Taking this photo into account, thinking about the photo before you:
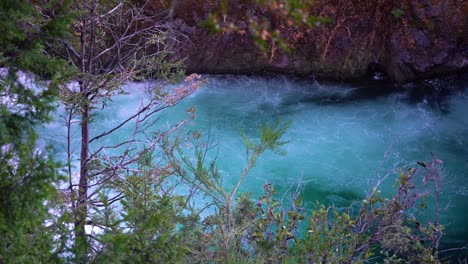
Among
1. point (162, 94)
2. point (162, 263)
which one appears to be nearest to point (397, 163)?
point (162, 94)

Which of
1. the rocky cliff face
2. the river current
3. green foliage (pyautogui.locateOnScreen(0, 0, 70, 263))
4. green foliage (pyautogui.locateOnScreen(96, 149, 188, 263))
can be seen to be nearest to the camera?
green foliage (pyautogui.locateOnScreen(0, 0, 70, 263))

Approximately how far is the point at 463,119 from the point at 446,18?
2.43 m

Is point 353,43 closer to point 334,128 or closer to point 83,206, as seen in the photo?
point 334,128

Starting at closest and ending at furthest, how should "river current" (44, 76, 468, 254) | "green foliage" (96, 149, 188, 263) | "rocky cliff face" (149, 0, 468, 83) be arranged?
"green foliage" (96, 149, 188, 263) < "river current" (44, 76, 468, 254) < "rocky cliff face" (149, 0, 468, 83)

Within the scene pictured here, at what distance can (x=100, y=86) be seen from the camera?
4.82 meters

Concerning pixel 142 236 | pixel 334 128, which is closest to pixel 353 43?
pixel 334 128

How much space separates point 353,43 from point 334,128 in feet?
8.64

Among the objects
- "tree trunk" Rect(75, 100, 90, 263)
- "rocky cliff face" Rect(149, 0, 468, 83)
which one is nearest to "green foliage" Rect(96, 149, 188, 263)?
"tree trunk" Rect(75, 100, 90, 263)

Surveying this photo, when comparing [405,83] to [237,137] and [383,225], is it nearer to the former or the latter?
[237,137]

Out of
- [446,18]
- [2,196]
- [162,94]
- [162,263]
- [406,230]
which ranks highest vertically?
[446,18]

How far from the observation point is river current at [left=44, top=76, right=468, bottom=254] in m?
8.49

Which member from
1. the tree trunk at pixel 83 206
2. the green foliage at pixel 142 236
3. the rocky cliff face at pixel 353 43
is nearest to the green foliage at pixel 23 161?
the tree trunk at pixel 83 206

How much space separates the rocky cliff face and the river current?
372 mm

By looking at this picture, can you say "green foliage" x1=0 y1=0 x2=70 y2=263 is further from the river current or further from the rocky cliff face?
the rocky cliff face
